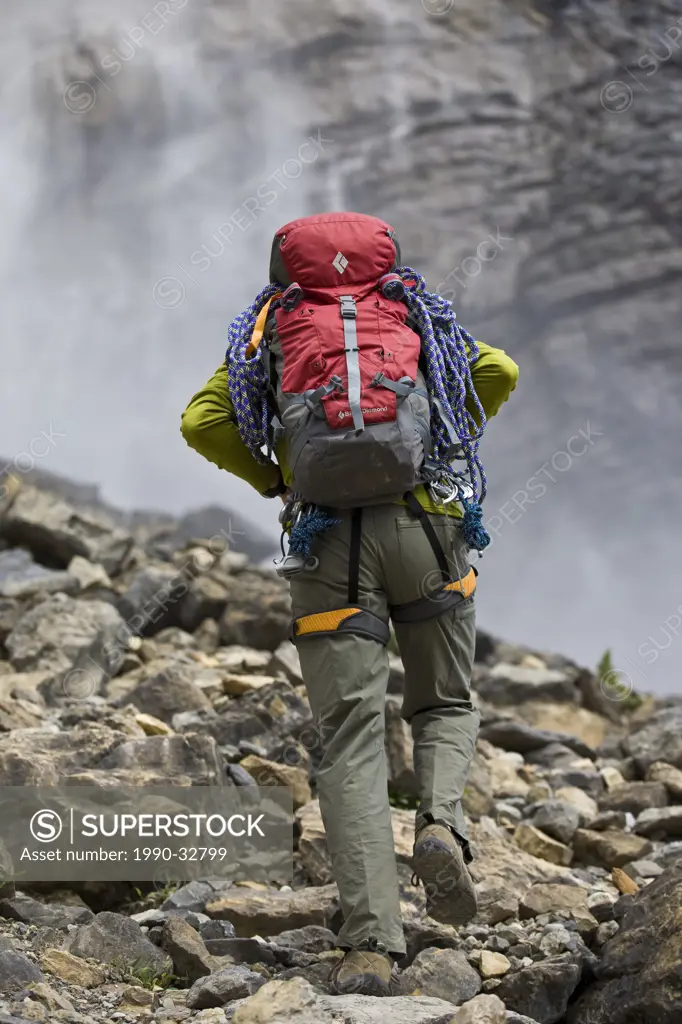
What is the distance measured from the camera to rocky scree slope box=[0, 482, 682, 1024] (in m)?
2.74

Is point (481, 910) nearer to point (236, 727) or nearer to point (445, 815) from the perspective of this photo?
point (445, 815)

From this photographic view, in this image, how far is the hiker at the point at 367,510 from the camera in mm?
2879

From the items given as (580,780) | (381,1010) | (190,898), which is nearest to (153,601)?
(580,780)

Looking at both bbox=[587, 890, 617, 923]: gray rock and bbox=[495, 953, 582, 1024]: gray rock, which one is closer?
bbox=[495, 953, 582, 1024]: gray rock

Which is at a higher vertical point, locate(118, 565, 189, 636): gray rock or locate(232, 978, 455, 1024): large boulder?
locate(118, 565, 189, 636): gray rock

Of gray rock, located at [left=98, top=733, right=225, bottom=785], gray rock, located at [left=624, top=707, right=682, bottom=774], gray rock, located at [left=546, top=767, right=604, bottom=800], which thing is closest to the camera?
gray rock, located at [left=98, top=733, right=225, bottom=785]

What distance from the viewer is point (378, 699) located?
9.95 feet

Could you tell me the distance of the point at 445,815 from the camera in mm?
2965

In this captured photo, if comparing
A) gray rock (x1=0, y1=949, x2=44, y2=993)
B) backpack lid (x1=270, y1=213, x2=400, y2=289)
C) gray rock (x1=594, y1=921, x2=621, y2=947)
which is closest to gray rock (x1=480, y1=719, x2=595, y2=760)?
gray rock (x1=594, y1=921, x2=621, y2=947)

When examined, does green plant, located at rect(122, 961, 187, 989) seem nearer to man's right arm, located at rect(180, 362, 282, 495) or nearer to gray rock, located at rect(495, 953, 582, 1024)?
gray rock, located at rect(495, 953, 582, 1024)

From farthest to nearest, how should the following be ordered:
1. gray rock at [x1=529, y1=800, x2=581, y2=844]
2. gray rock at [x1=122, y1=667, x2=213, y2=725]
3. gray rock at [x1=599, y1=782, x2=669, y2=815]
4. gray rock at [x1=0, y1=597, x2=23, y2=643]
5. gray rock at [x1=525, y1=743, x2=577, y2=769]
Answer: gray rock at [x1=0, y1=597, x2=23, y2=643] < gray rock at [x1=525, y1=743, x2=577, y2=769] < gray rock at [x1=122, y1=667, x2=213, y2=725] < gray rock at [x1=599, y1=782, x2=669, y2=815] < gray rock at [x1=529, y1=800, x2=581, y2=844]

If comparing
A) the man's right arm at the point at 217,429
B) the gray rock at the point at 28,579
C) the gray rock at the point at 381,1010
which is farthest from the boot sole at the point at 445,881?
the gray rock at the point at 28,579

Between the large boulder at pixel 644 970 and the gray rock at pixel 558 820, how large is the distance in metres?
1.53

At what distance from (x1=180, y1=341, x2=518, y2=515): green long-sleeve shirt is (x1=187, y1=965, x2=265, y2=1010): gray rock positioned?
1.45 meters
